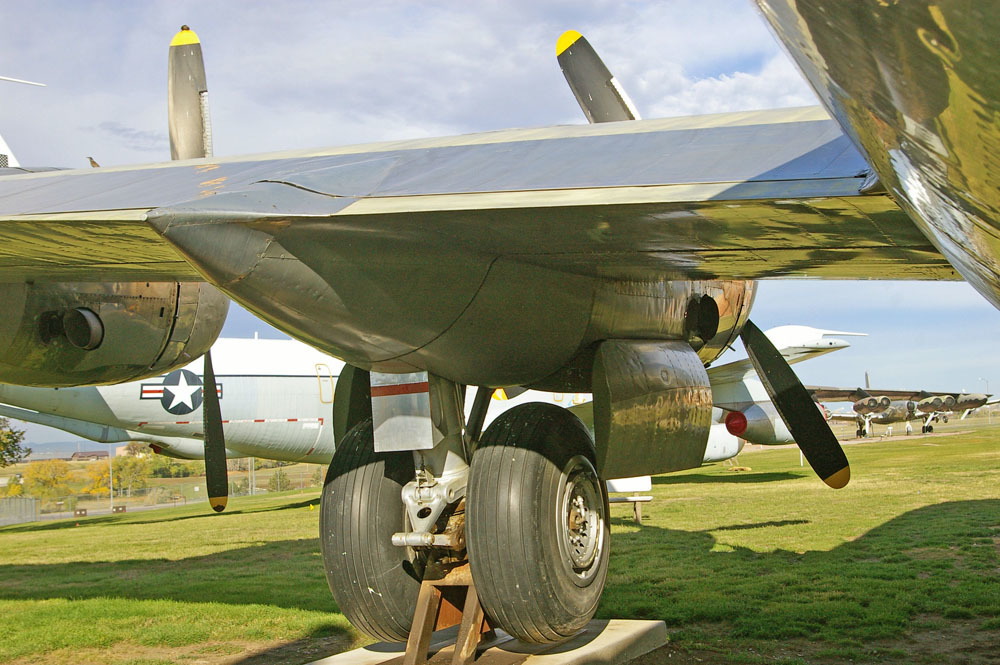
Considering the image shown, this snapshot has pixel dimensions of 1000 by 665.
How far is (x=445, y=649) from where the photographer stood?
16.6 ft

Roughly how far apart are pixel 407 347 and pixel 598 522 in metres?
1.77

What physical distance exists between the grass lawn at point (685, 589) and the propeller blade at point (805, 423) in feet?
3.67

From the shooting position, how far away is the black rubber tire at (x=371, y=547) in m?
4.91

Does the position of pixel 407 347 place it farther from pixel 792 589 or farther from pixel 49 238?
pixel 792 589

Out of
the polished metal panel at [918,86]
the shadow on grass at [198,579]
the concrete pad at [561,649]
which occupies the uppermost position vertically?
the polished metal panel at [918,86]

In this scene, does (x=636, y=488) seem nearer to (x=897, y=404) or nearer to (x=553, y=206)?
(x=553, y=206)

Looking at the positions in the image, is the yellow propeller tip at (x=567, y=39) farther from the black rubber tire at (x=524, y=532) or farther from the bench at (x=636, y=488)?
the bench at (x=636, y=488)

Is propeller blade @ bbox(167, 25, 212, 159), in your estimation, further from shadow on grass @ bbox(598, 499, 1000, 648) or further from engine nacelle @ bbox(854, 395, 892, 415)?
engine nacelle @ bbox(854, 395, 892, 415)

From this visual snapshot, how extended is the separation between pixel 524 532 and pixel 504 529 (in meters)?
0.10

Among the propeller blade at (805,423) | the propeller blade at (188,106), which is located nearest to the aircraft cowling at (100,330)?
the propeller blade at (188,106)

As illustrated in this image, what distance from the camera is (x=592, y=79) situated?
745 centimetres

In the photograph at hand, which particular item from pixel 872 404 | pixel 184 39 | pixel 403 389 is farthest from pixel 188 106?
pixel 872 404

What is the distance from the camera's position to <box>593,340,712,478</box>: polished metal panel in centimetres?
488

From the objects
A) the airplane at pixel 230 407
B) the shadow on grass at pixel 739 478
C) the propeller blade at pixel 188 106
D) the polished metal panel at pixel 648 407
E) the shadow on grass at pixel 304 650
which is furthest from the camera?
the shadow on grass at pixel 739 478
